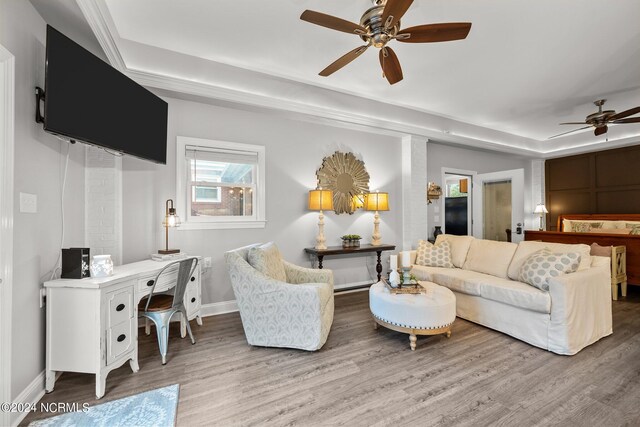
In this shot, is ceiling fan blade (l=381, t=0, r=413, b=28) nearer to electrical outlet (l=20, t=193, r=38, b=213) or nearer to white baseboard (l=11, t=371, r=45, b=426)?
electrical outlet (l=20, t=193, r=38, b=213)

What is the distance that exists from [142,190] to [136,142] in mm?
731

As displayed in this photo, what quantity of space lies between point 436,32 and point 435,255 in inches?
107

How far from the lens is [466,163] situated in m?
5.96

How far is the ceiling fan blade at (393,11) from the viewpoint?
173 cm

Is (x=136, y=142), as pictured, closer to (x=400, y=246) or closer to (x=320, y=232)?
(x=320, y=232)

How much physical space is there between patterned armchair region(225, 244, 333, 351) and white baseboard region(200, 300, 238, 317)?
3.55ft

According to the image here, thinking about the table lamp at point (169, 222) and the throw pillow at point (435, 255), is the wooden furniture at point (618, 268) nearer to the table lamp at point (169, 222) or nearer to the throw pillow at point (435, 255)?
the throw pillow at point (435, 255)

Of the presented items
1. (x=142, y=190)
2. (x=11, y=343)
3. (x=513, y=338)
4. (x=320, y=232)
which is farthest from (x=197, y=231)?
(x=513, y=338)

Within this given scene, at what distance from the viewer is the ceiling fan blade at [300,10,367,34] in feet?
6.21

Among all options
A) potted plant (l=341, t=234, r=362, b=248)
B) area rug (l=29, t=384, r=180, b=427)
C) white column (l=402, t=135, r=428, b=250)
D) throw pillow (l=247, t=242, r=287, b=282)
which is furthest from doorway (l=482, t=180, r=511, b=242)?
area rug (l=29, t=384, r=180, b=427)

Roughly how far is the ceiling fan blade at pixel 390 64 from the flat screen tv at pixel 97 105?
2197mm

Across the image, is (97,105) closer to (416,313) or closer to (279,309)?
(279,309)

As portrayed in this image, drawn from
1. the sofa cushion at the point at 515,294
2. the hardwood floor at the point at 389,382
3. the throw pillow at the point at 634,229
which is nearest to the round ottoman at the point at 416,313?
the hardwood floor at the point at 389,382

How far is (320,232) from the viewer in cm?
405
